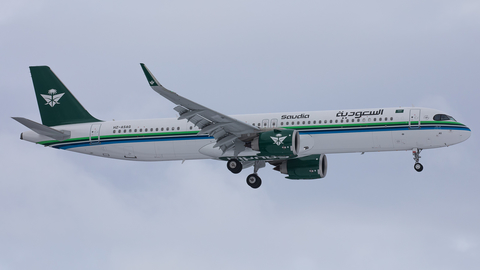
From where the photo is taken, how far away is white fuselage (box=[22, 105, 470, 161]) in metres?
43.0

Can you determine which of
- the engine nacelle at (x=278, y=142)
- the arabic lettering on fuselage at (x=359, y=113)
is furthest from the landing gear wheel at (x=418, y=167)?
the engine nacelle at (x=278, y=142)

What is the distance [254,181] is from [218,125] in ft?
21.3

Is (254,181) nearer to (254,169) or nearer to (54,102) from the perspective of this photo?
(254,169)

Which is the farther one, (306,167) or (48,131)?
(48,131)

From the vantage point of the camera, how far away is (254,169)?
4825cm

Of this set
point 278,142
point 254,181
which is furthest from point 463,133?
point 254,181

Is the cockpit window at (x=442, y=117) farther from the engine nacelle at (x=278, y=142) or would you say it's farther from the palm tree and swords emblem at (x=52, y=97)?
the palm tree and swords emblem at (x=52, y=97)

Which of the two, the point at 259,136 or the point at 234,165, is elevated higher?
the point at 259,136

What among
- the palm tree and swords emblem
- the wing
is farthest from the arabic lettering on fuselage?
the palm tree and swords emblem

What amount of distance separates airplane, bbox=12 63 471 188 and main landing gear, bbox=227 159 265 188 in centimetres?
7

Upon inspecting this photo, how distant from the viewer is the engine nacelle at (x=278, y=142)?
42.1 metres

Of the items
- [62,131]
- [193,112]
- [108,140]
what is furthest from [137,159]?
[193,112]

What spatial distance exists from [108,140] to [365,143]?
18110 mm

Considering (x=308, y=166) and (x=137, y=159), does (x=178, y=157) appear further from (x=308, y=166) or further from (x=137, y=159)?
(x=308, y=166)
